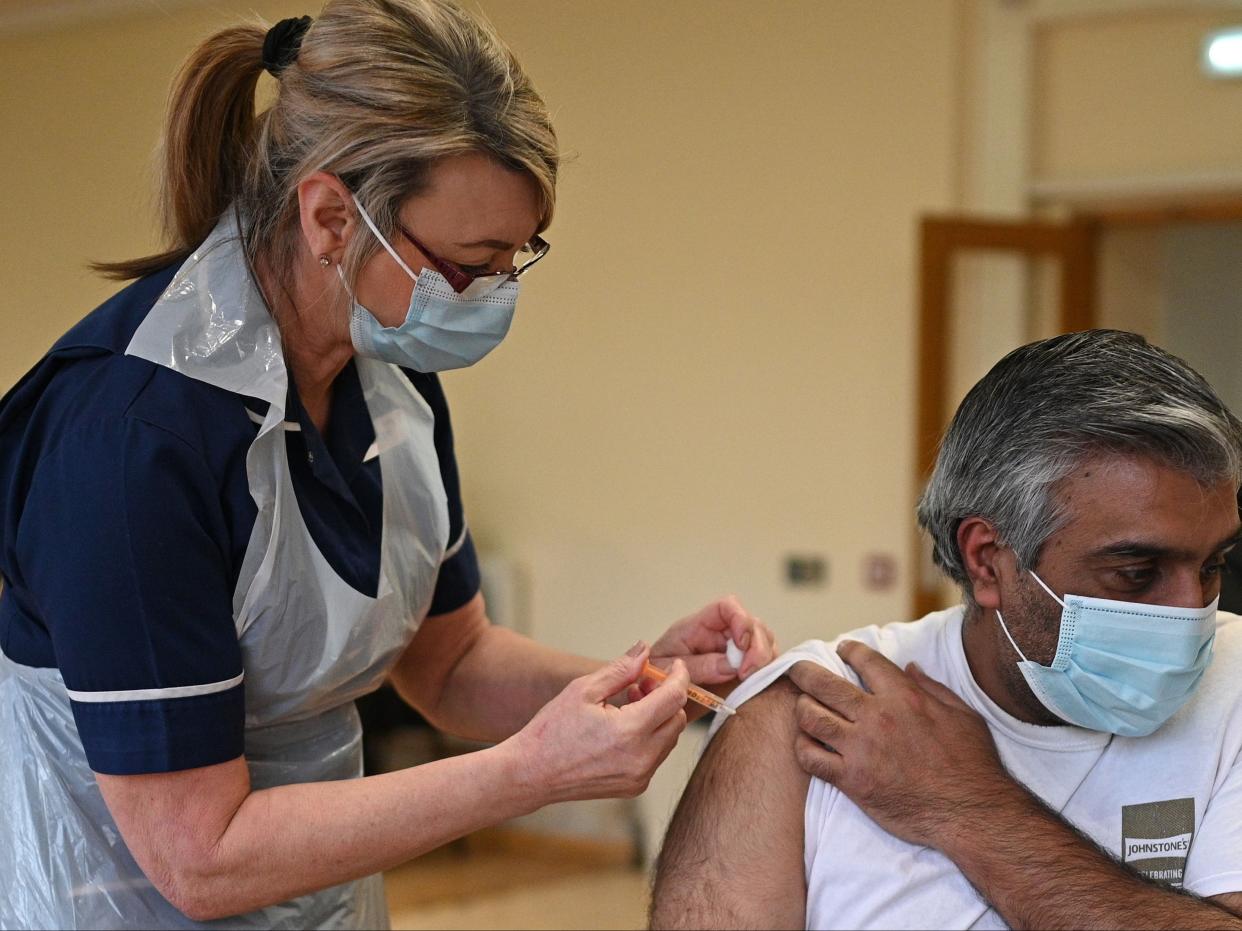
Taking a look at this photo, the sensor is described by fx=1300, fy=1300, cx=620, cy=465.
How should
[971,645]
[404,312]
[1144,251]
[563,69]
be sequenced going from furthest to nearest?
[1144,251], [563,69], [971,645], [404,312]

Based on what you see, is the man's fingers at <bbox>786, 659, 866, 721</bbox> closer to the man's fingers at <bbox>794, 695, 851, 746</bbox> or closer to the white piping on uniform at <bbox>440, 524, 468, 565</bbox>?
the man's fingers at <bbox>794, 695, 851, 746</bbox>

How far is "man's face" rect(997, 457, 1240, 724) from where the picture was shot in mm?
1303

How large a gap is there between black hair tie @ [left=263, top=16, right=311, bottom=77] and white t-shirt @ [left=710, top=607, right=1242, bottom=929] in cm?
83

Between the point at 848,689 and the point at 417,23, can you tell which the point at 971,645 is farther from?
the point at 417,23

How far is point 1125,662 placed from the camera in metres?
1.33

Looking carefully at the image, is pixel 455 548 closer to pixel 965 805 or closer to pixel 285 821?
pixel 285 821

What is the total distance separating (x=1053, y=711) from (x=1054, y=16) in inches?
134

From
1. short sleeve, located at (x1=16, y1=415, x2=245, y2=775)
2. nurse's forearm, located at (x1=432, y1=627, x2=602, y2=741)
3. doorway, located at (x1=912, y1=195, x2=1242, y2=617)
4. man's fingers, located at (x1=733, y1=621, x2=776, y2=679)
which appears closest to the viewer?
short sleeve, located at (x1=16, y1=415, x2=245, y2=775)

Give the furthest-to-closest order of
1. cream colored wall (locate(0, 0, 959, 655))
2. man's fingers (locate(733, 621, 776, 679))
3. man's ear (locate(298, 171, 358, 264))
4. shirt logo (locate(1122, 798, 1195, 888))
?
cream colored wall (locate(0, 0, 959, 655)) < man's fingers (locate(733, 621, 776, 679)) < shirt logo (locate(1122, 798, 1195, 888)) < man's ear (locate(298, 171, 358, 264))

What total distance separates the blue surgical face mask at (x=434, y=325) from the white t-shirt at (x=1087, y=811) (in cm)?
49

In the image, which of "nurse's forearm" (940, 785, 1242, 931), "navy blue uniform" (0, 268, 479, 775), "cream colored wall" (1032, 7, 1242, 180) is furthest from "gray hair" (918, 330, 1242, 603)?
"cream colored wall" (1032, 7, 1242, 180)

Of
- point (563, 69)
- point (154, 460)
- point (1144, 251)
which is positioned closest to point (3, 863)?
point (154, 460)

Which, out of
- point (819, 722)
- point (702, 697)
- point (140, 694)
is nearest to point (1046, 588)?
point (819, 722)

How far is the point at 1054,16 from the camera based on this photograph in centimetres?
417
